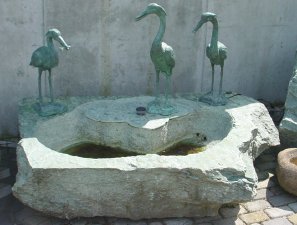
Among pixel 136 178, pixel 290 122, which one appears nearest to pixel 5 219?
pixel 136 178

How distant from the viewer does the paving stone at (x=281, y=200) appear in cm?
448

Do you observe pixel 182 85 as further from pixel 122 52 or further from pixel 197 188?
pixel 197 188

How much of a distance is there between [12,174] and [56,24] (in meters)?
1.92

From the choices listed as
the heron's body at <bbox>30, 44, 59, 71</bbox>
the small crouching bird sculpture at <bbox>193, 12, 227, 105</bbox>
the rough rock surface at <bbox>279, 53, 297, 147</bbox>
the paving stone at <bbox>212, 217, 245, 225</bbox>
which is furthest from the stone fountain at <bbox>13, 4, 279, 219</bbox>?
the heron's body at <bbox>30, 44, 59, 71</bbox>

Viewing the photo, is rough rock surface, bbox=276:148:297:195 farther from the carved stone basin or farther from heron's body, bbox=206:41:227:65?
heron's body, bbox=206:41:227:65

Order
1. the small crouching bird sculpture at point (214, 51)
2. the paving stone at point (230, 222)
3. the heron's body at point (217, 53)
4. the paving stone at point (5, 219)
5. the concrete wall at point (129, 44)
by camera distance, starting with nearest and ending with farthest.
Answer: the paving stone at point (5, 219) → the paving stone at point (230, 222) → the small crouching bird sculpture at point (214, 51) → the heron's body at point (217, 53) → the concrete wall at point (129, 44)

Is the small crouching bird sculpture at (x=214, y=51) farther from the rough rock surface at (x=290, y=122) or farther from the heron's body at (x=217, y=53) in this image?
the rough rock surface at (x=290, y=122)

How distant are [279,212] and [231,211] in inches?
20.2

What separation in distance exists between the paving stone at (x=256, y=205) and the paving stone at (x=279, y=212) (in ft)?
0.24

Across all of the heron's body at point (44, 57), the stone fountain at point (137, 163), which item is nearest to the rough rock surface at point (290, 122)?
the stone fountain at point (137, 163)

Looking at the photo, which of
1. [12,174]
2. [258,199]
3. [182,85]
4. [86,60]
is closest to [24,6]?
[86,60]

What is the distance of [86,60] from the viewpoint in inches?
215

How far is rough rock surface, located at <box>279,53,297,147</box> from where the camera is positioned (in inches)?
202

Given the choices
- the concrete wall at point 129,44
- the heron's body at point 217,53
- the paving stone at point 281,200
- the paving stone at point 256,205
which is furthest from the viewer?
the concrete wall at point 129,44
